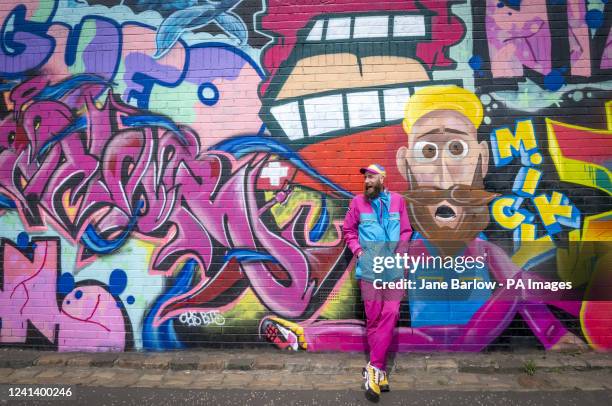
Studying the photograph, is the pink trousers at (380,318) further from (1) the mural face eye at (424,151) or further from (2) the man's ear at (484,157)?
(2) the man's ear at (484,157)

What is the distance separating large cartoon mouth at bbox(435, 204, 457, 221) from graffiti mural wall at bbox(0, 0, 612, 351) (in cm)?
3

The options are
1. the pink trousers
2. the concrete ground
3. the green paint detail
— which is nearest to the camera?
the concrete ground

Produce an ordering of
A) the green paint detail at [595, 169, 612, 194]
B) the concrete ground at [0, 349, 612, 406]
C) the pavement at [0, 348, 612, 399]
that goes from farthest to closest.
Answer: the green paint detail at [595, 169, 612, 194] < the pavement at [0, 348, 612, 399] < the concrete ground at [0, 349, 612, 406]

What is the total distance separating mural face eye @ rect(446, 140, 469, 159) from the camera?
5.40 meters

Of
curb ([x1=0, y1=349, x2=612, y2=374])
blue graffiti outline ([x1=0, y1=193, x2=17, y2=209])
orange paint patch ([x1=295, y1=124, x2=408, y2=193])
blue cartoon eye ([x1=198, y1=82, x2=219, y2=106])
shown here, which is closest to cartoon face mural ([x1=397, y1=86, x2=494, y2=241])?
A: orange paint patch ([x1=295, y1=124, x2=408, y2=193])

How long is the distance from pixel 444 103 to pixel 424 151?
57 centimetres

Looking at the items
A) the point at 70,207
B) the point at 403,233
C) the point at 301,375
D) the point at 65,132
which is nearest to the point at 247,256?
the point at 301,375

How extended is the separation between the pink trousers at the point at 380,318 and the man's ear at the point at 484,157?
172cm

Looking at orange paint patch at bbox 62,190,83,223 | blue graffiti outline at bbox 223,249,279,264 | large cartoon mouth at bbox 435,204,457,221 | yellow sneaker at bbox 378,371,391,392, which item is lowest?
yellow sneaker at bbox 378,371,391,392

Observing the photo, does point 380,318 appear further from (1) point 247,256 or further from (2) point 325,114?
(2) point 325,114

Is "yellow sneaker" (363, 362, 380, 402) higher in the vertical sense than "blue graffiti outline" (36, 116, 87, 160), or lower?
lower

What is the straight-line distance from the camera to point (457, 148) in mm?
5406

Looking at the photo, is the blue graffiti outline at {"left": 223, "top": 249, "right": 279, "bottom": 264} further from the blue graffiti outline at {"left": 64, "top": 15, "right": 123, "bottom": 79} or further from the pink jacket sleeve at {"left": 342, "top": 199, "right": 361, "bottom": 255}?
the blue graffiti outline at {"left": 64, "top": 15, "right": 123, "bottom": 79}

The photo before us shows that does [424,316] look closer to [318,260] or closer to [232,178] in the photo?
[318,260]
